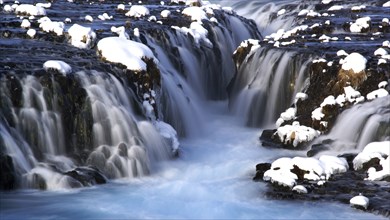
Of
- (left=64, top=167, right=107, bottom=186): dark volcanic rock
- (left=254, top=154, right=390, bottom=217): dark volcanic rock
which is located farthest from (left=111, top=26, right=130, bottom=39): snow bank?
(left=254, top=154, right=390, bottom=217): dark volcanic rock

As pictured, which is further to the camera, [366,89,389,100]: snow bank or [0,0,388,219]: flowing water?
[366,89,389,100]: snow bank

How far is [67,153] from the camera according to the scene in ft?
33.2

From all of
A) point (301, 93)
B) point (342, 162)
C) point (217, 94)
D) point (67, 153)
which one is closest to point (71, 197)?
point (67, 153)

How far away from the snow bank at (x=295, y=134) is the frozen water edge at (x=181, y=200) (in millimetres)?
732

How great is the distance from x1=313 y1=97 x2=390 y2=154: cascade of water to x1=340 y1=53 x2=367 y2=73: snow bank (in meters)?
0.90

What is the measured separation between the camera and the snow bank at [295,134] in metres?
11.9

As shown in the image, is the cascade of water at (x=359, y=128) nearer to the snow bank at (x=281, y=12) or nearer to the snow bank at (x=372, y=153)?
the snow bank at (x=372, y=153)

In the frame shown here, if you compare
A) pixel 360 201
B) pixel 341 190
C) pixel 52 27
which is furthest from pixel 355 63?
pixel 52 27

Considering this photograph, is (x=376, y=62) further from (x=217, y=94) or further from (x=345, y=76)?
(x=217, y=94)

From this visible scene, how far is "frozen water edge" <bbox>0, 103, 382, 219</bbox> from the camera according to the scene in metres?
8.55

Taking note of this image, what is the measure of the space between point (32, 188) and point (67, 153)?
1089mm

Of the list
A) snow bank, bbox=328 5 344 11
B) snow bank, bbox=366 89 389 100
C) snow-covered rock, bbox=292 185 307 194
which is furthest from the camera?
snow bank, bbox=328 5 344 11

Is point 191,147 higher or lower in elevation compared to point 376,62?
lower

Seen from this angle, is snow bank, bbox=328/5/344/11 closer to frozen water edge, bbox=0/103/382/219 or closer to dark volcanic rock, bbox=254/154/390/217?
frozen water edge, bbox=0/103/382/219
